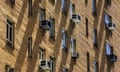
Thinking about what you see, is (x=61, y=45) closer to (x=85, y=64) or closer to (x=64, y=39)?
(x=64, y=39)

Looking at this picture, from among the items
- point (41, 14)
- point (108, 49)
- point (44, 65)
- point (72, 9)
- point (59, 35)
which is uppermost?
point (72, 9)

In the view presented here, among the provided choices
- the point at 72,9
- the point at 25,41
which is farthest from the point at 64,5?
the point at 25,41

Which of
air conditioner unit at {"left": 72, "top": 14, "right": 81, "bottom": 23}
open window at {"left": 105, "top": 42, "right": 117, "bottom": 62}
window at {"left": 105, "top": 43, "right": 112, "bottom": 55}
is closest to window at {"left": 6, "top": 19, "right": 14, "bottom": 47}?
air conditioner unit at {"left": 72, "top": 14, "right": 81, "bottom": 23}

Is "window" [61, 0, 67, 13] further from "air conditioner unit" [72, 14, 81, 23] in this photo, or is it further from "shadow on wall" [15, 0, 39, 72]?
"shadow on wall" [15, 0, 39, 72]

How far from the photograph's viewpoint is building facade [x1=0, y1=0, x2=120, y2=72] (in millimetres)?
42219

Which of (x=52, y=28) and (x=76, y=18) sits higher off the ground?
(x=76, y=18)

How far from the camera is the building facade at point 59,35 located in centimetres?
4222

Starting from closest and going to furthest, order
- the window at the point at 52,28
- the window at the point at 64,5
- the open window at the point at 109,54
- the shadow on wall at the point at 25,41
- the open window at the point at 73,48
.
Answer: the shadow on wall at the point at 25,41, the window at the point at 52,28, the window at the point at 64,5, the open window at the point at 73,48, the open window at the point at 109,54

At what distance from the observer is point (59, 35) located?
49.4 m

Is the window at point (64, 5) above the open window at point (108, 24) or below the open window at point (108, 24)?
above

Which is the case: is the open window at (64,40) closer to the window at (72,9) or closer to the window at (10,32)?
the window at (72,9)

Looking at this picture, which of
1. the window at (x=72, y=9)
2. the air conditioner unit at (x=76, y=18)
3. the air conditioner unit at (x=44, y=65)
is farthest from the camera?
the window at (x=72, y=9)

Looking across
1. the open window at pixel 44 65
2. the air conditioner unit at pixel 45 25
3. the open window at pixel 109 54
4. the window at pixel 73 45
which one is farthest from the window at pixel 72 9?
the open window at pixel 44 65

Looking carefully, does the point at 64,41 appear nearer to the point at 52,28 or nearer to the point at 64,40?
the point at 64,40
